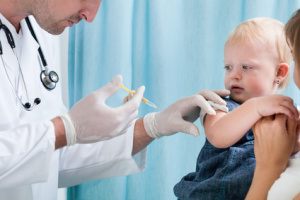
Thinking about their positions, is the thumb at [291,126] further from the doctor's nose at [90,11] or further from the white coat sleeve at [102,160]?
the doctor's nose at [90,11]

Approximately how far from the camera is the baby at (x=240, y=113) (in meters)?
1.10

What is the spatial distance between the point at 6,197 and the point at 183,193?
2.13 ft

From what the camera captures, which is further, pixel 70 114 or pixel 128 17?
pixel 128 17

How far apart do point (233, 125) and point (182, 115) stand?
335 millimetres

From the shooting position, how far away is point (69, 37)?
2.01 metres

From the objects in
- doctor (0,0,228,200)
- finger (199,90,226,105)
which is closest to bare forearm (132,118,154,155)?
doctor (0,0,228,200)

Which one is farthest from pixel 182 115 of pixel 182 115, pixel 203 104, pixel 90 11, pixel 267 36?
pixel 90 11

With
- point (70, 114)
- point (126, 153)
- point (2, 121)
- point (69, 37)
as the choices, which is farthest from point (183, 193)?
point (69, 37)

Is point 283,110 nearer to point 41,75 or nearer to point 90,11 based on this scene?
point 90,11

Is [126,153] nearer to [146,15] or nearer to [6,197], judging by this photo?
[6,197]

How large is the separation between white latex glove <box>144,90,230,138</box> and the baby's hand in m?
0.18

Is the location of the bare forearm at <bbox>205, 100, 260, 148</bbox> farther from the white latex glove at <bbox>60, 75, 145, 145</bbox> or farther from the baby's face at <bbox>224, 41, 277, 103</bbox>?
the white latex glove at <bbox>60, 75, 145, 145</bbox>

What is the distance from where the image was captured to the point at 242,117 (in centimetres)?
107

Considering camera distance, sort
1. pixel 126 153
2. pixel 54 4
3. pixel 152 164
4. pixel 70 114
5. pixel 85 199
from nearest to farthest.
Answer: pixel 70 114
pixel 54 4
pixel 126 153
pixel 152 164
pixel 85 199
